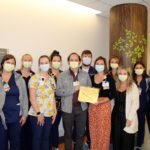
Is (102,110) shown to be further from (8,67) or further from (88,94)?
(8,67)

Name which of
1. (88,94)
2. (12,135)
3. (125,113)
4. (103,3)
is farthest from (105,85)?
(103,3)

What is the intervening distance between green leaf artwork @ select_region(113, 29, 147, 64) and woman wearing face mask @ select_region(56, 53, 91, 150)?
182 cm

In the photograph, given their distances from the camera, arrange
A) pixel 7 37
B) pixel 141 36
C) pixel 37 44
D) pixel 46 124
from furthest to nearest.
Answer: pixel 141 36 < pixel 37 44 < pixel 7 37 < pixel 46 124

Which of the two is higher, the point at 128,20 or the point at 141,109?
the point at 128,20

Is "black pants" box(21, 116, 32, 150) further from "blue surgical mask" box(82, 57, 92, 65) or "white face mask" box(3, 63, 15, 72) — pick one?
"blue surgical mask" box(82, 57, 92, 65)

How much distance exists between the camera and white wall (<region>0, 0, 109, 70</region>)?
153 inches

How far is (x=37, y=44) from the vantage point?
4.33 metres

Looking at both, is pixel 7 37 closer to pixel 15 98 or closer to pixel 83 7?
pixel 15 98

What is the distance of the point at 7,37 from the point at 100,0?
2.14 m

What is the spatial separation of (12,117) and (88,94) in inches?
41.3

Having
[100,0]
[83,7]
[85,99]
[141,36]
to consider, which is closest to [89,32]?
[83,7]

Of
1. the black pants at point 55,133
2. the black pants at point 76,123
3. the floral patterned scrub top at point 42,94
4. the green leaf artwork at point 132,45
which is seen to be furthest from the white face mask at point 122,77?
the green leaf artwork at point 132,45

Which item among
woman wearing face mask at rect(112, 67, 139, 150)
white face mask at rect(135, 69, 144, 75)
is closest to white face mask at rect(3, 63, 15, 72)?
woman wearing face mask at rect(112, 67, 139, 150)

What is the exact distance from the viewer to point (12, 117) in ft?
8.94
